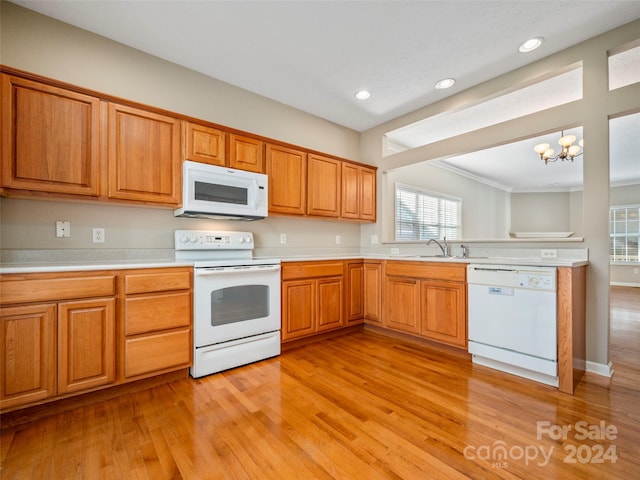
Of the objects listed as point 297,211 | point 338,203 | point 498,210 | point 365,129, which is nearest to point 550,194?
point 498,210

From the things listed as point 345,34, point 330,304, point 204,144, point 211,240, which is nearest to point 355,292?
point 330,304

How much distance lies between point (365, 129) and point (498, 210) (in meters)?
5.53

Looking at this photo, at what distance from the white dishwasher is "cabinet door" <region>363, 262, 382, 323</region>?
1.06 metres

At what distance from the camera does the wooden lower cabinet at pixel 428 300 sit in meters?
2.74

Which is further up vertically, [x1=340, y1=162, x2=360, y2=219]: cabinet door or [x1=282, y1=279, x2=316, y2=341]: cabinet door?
[x1=340, y1=162, x2=360, y2=219]: cabinet door

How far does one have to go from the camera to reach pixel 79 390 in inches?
74.2

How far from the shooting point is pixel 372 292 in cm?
358

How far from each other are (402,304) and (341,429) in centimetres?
176

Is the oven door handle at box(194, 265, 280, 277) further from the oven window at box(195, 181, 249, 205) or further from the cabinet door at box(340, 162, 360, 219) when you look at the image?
the cabinet door at box(340, 162, 360, 219)

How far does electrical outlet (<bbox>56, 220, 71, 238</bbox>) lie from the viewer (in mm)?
2199

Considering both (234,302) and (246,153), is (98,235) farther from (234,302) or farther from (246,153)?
(246,153)

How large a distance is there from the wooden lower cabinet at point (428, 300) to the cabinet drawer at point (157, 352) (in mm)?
2126

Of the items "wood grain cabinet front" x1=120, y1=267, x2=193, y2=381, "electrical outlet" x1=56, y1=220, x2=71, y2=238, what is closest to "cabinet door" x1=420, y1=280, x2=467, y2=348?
"wood grain cabinet front" x1=120, y1=267, x2=193, y2=381

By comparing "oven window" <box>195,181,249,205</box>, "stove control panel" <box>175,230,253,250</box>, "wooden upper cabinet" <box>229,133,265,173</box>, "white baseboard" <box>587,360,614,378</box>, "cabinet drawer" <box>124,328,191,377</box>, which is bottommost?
"white baseboard" <box>587,360,614,378</box>
